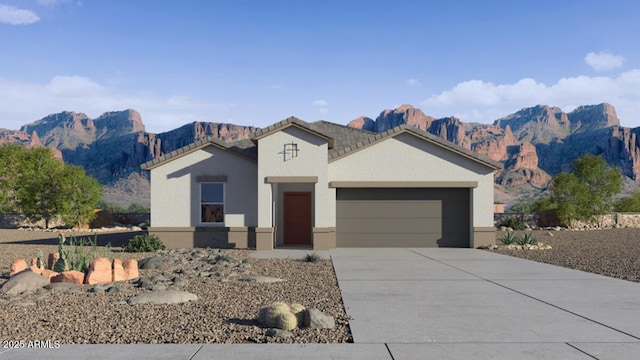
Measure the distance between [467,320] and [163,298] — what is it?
5023 mm

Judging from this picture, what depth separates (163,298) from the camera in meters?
9.25

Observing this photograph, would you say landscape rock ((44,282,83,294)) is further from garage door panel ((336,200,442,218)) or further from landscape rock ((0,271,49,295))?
garage door panel ((336,200,442,218))

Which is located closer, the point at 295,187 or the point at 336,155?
the point at 336,155

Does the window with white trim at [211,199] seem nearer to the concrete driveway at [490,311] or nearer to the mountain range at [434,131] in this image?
the concrete driveway at [490,311]

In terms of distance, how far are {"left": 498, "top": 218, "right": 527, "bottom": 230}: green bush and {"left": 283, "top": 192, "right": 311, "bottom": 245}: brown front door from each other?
15.2m

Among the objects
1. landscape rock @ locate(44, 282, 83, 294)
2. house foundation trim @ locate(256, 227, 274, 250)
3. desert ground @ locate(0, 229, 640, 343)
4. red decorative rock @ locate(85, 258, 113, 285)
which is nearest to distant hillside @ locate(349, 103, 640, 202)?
house foundation trim @ locate(256, 227, 274, 250)

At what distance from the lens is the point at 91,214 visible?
33.2 metres

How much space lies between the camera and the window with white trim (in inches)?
798

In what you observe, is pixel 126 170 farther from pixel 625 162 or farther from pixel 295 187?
pixel 625 162

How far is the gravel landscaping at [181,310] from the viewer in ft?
22.7

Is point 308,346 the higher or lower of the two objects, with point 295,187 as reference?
lower

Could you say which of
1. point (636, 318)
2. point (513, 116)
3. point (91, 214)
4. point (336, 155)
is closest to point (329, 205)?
point (336, 155)

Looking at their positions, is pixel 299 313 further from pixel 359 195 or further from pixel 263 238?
pixel 359 195

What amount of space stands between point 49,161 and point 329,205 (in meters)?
23.0
